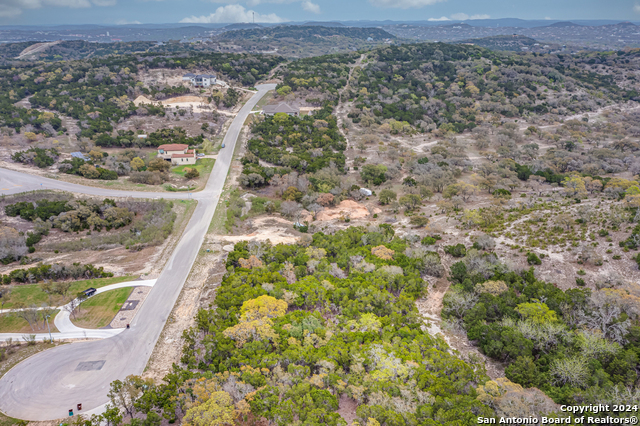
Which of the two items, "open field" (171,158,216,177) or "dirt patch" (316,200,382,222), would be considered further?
"open field" (171,158,216,177)

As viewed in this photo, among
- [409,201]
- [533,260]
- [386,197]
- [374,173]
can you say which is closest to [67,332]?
[386,197]

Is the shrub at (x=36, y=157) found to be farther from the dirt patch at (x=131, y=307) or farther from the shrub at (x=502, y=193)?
the shrub at (x=502, y=193)

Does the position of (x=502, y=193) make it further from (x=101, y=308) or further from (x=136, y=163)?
(x=136, y=163)

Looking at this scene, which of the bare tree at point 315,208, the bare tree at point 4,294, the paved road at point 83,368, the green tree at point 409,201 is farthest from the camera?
the green tree at point 409,201

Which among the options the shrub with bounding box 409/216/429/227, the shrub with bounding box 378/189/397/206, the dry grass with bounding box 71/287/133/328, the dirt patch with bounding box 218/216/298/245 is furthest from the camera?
the shrub with bounding box 378/189/397/206

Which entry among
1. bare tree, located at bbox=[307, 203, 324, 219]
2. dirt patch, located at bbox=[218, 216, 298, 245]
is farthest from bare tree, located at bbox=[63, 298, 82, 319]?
bare tree, located at bbox=[307, 203, 324, 219]

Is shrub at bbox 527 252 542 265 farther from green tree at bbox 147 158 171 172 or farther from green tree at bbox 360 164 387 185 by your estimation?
green tree at bbox 147 158 171 172

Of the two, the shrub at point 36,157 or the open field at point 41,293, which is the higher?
the shrub at point 36,157

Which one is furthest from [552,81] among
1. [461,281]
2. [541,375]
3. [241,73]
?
[541,375]

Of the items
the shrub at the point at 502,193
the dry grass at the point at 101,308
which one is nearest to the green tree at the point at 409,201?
the shrub at the point at 502,193

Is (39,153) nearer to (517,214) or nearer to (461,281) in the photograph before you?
(461,281)
